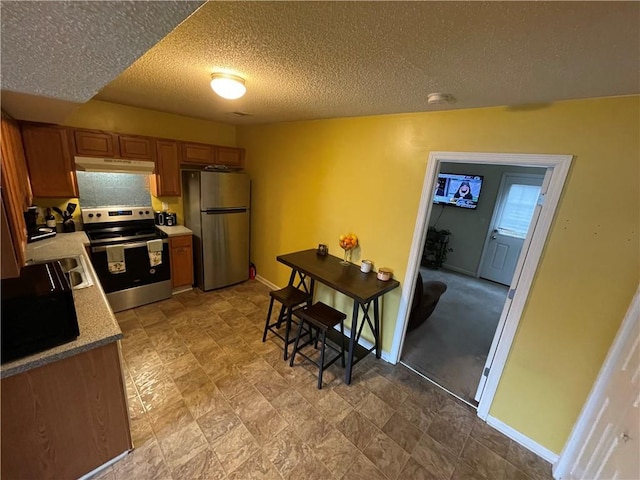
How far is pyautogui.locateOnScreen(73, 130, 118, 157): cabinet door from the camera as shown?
109 inches

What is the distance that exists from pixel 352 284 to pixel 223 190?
2.25 m

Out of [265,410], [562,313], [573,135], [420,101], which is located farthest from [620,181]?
[265,410]

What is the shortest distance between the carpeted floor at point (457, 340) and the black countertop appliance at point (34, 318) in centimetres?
267

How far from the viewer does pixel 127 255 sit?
2.99 meters

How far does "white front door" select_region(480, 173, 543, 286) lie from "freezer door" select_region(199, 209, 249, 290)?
14.6ft

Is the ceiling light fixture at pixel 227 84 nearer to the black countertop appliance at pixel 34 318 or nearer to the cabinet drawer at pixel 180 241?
the black countertop appliance at pixel 34 318

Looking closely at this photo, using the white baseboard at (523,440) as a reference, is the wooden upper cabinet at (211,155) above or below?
above

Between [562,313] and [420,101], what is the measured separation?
1698mm

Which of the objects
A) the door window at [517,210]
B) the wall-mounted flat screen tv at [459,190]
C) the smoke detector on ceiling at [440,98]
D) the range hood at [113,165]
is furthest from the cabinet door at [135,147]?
the door window at [517,210]

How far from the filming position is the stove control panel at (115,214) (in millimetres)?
3082

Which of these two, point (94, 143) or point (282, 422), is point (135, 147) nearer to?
point (94, 143)

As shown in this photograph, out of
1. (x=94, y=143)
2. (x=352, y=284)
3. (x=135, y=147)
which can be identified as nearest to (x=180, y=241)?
(x=135, y=147)

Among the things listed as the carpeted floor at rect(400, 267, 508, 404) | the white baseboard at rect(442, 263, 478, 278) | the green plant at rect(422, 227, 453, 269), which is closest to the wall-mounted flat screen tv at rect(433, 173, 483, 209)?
the green plant at rect(422, 227, 453, 269)

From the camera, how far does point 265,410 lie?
202 cm
